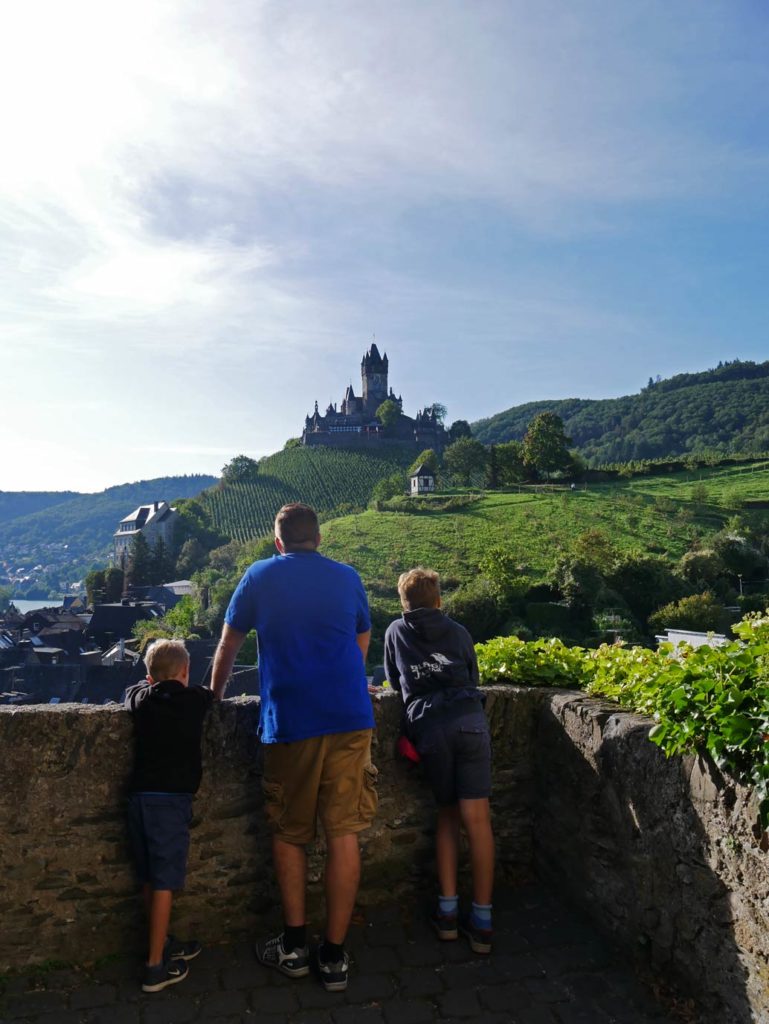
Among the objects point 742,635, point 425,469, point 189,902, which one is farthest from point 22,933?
point 425,469

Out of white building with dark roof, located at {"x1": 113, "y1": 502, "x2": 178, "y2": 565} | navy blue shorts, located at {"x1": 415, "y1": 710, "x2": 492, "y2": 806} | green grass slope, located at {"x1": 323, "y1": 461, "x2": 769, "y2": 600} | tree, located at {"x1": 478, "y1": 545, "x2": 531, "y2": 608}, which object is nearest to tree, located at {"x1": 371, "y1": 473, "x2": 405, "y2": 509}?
green grass slope, located at {"x1": 323, "y1": 461, "x2": 769, "y2": 600}

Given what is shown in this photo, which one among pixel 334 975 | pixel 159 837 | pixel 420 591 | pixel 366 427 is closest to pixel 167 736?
pixel 159 837

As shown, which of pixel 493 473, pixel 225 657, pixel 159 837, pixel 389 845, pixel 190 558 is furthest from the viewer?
pixel 190 558

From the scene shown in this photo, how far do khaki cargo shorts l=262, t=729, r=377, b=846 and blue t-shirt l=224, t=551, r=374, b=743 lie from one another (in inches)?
2.9

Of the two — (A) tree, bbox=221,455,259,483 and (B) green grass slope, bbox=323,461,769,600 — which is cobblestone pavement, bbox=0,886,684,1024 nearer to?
(B) green grass slope, bbox=323,461,769,600

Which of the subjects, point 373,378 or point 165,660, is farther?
point 373,378

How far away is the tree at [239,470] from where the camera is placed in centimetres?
12631

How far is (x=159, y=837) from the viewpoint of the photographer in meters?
3.77

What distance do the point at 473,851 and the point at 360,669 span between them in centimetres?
116

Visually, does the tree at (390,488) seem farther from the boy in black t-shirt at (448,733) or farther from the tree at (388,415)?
the boy in black t-shirt at (448,733)

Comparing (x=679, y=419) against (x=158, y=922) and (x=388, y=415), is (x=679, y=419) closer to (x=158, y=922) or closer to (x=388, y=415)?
(x=388, y=415)

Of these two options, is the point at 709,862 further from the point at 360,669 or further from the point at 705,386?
the point at 705,386

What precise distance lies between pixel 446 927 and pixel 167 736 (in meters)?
1.71

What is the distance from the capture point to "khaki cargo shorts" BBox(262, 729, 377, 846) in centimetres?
375
